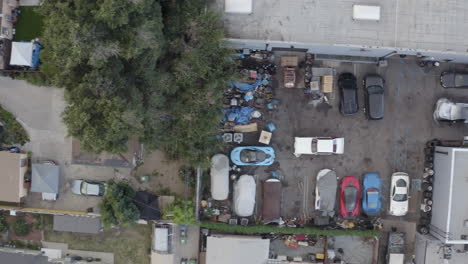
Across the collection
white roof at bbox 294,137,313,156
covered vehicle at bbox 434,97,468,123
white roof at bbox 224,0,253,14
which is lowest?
white roof at bbox 294,137,313,156

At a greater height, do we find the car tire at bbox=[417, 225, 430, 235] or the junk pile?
the junk pile

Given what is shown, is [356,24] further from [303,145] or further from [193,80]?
[193,80]

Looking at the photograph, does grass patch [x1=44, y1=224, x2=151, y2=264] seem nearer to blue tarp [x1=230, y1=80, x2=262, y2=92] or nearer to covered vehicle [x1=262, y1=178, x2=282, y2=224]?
covered vehicle [x1=262, y1=178, x2=282, y2=224]

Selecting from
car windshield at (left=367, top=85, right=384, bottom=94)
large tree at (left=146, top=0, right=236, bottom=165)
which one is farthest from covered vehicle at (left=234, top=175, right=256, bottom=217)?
car windshield at (left=367, top=85, right=384, bottom=94)

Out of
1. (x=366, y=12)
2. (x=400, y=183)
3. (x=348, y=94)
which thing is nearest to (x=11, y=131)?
(x=348, y=94)

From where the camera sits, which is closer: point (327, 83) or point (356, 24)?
point (356, 24)

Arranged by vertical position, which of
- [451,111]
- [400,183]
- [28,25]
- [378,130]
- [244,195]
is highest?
[28,25]

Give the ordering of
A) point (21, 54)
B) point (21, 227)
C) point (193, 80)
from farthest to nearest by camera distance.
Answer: point (21, 227)
point (21, 54)
point (193, 80)
